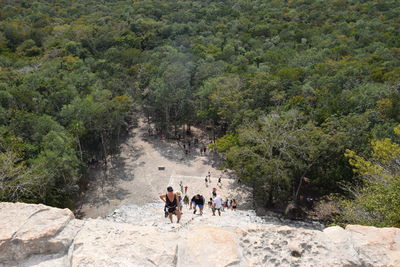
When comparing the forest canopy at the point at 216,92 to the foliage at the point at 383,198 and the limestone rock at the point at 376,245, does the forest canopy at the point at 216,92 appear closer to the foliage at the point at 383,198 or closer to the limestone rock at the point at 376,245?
the foliage at the point at 383,198

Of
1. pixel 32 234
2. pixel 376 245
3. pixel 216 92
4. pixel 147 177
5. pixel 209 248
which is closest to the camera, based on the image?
pixel 209 248

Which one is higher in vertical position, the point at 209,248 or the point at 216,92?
the point at 209,248

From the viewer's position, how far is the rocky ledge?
16.2 ft

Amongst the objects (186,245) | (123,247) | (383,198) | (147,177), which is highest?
(186,245)

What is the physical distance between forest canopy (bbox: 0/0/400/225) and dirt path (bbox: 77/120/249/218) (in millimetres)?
2360

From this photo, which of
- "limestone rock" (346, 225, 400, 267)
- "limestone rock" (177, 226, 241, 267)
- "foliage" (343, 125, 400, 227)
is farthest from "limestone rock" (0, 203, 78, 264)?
"foliage" (343, 125, 400, 227)

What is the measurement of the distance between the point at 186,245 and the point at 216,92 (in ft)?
94.2

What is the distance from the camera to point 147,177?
2884 cm

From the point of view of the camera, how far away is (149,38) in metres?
56.5

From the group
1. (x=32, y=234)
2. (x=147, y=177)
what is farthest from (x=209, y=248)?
(x=147, y=177)

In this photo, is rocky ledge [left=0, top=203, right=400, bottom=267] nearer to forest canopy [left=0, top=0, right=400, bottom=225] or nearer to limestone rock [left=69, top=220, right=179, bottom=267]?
limestone rock [left=69, top=220, right=179, bottom=267]

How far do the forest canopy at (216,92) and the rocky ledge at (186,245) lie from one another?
1448 cm

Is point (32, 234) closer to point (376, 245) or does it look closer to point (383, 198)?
point (376, 245)

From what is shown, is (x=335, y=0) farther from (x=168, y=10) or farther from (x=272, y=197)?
(x=272, y=197)
